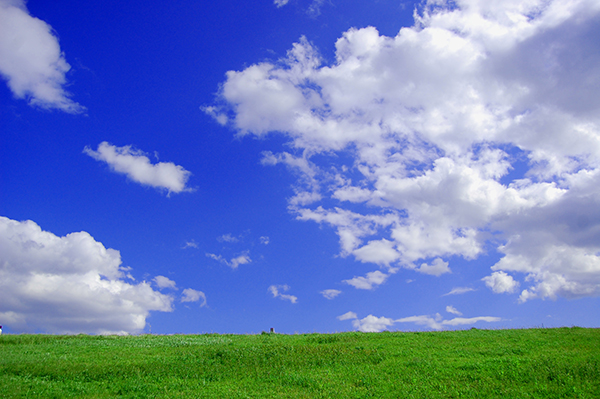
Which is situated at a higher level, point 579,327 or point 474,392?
point 579,327

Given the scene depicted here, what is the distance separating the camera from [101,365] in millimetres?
25406

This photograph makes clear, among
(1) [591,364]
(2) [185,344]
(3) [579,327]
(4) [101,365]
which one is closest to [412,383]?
(1) [591,364]

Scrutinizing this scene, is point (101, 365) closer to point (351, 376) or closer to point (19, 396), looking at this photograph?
point (19, 396)

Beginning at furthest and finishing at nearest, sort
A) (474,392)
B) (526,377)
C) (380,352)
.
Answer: (380,352), (526,377), (474,392)

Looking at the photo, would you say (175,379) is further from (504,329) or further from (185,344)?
(504,329)

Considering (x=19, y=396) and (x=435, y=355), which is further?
(x=435, y=355)

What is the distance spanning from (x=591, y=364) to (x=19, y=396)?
3213 centimetres

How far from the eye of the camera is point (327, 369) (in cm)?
2466

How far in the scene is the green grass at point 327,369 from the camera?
2025 cm

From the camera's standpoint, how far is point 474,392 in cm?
1928

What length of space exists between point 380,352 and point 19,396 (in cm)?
2227

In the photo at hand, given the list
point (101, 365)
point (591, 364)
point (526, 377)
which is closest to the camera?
point (526, 377)

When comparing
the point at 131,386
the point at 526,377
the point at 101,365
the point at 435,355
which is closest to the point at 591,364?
the point at 526,377

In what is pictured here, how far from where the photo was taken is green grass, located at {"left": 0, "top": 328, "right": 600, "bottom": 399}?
20250mm
